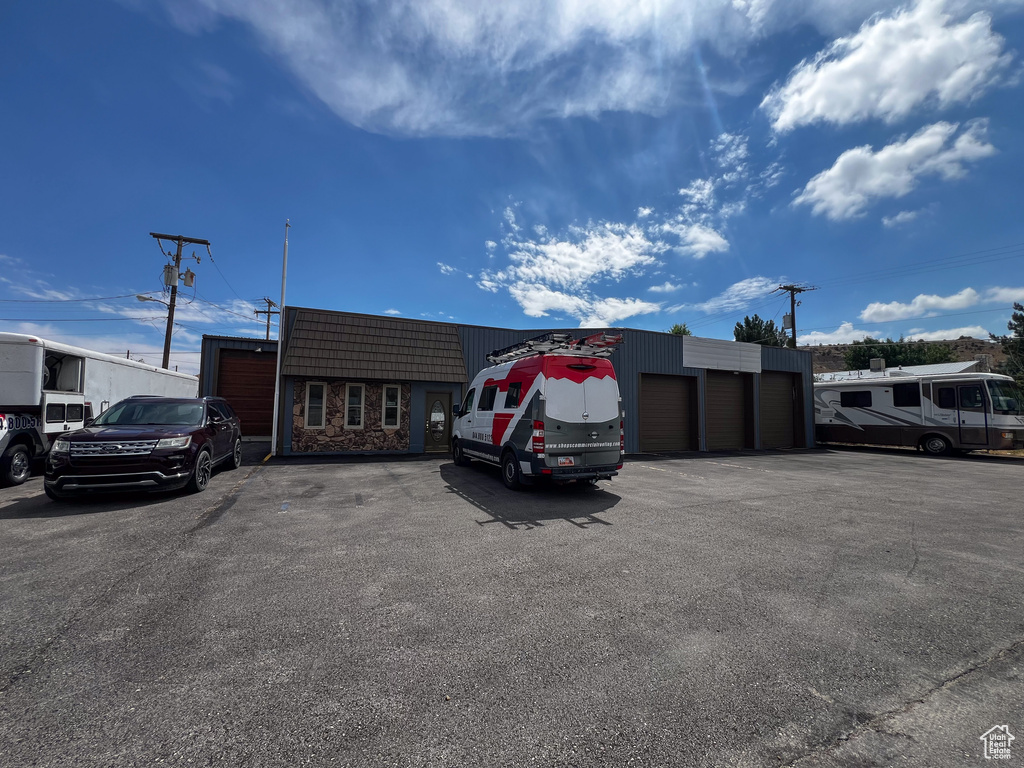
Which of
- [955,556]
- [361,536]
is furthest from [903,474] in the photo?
[361,536]

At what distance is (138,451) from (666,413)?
55.3ft

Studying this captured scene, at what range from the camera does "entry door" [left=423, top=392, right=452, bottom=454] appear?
15.9 metres

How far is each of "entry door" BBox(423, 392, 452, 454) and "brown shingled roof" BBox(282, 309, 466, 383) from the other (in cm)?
81

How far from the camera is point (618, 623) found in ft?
11.2

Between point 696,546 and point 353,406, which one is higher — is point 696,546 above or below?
below

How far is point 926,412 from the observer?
17766 millimetres

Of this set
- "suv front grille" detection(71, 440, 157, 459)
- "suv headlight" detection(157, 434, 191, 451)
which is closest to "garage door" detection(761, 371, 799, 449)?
"suv headlight" detection(157, 434, 191, 451)

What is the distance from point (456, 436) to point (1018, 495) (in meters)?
12.4

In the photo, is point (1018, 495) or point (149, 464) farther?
point (1018, 495)

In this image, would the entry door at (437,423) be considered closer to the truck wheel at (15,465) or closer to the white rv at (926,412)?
the truck wheel at (15,465)

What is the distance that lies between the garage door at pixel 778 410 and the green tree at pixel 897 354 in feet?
112

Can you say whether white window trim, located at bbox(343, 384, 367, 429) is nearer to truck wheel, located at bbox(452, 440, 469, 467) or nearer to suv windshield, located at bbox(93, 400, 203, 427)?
truck wheel, located at bbox(452, 440, 469, 467)

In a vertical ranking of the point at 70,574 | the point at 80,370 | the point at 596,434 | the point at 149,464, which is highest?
the point at 80,370

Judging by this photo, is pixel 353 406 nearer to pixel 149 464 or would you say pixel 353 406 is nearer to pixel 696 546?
pixel 149 464
